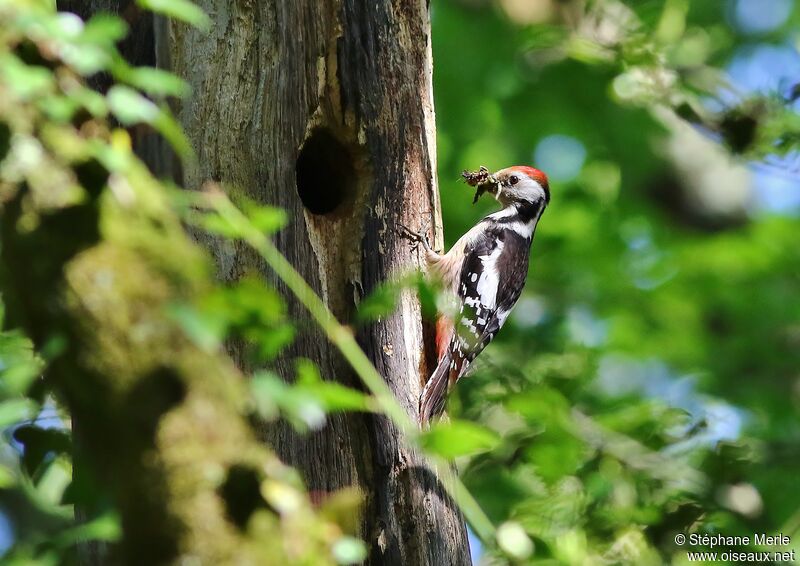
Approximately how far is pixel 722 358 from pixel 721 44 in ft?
7.99

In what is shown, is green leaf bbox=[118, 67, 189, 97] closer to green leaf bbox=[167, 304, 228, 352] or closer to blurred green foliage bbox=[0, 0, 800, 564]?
blurred green foliage bbox=[0, 0, 800, 564]

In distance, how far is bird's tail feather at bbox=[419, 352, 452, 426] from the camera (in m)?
3.39

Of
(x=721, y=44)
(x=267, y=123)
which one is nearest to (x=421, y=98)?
(x=267, y=123)

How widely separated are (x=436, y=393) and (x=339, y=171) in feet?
2.77

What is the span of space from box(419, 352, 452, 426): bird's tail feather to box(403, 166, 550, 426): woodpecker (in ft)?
1.01

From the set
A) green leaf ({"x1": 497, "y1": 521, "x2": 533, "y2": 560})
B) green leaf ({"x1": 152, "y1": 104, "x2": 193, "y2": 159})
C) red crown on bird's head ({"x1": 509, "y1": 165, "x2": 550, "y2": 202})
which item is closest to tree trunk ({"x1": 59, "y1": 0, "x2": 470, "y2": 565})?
green leaf ({"x1": 497, "y1": 521, "x2": 533, "y2": 560})

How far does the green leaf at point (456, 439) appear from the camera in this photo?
1.57 metres

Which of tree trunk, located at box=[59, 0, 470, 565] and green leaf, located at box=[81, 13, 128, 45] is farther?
tree trunk, located at box=[59, 0, 470, 565]

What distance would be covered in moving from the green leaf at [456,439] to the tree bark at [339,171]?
146 cm

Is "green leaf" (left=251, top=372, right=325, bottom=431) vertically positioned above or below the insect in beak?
above

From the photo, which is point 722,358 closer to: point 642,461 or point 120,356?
point 642,461

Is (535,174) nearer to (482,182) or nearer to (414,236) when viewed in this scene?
(482,182)

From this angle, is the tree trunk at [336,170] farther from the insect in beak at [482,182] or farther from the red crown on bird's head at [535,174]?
the red crown on bird's head at [535,174]

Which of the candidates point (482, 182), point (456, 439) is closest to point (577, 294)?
point (482, 182)
